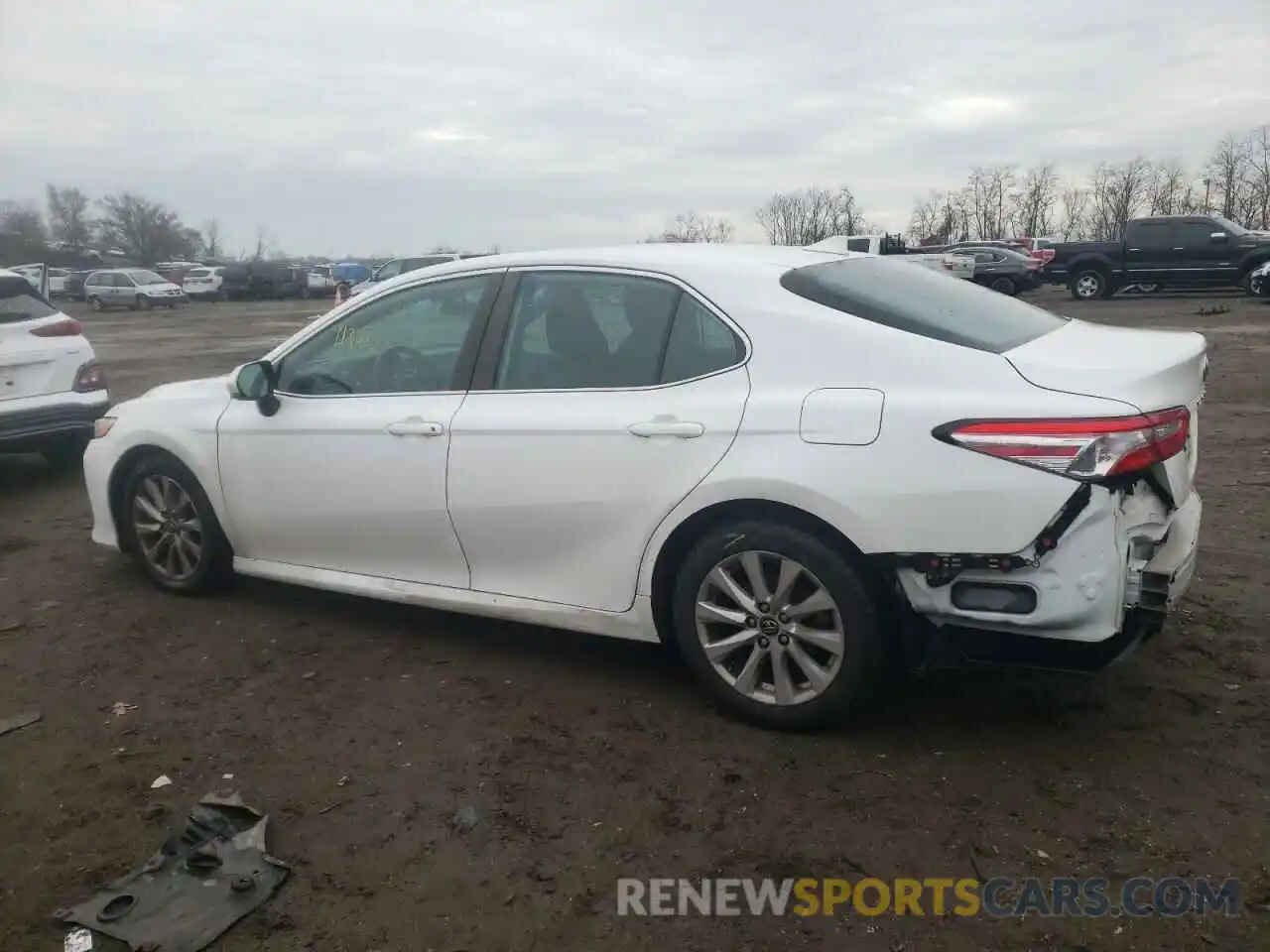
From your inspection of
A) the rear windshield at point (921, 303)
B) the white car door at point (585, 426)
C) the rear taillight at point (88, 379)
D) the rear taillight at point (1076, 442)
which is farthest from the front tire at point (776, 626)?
the rear taillight at point (88, 379)

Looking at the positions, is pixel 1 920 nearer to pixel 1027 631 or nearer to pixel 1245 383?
pixel 1027 631

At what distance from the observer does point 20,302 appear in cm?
739

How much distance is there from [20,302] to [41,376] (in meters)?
0.58

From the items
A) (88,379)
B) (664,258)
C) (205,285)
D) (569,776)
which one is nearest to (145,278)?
(205,285)

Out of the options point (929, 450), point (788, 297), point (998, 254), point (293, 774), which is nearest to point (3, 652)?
point (293, 774)

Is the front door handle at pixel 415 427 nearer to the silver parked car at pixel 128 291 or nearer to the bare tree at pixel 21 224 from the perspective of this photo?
the silver parked car at pixel 128 291

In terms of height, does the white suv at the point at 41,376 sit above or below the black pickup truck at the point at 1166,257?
below

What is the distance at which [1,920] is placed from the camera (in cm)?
264

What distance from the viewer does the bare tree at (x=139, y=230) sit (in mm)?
89750

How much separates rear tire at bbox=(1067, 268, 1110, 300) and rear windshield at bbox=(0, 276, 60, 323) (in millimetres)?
24571

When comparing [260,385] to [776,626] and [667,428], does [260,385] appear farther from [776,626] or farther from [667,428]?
[776,626]

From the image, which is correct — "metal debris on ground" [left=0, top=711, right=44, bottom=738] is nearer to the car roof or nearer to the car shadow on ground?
the car roof

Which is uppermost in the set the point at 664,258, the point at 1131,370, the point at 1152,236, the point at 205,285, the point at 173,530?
the point at 1152,236

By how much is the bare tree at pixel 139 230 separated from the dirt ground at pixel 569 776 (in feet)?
314
